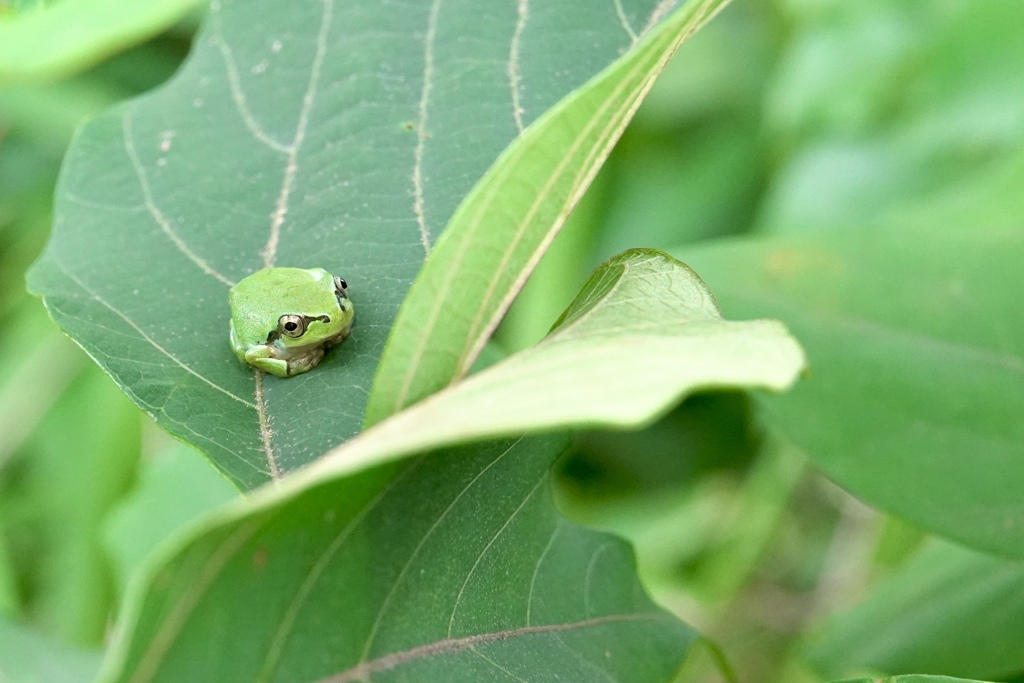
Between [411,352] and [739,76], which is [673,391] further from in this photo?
[739,76]

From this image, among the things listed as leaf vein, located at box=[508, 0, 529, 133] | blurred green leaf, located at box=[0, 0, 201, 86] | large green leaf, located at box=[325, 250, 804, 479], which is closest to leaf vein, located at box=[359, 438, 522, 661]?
large green leaf, located at box=[325, 250, 804, 479]

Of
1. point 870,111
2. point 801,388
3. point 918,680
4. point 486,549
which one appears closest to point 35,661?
point 486,549

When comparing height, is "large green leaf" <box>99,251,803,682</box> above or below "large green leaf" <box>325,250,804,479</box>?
below

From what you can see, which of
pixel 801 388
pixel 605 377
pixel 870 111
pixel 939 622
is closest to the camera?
pixel 605 377

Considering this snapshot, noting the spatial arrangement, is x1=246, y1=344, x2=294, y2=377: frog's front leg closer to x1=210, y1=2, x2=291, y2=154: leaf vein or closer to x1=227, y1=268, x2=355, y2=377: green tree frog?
x1=227, y1=268, x2=355, y2=377: green tree frog

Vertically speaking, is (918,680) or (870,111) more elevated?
(918,680)

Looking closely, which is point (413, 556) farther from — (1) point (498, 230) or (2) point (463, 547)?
(1) point (498, 230)
